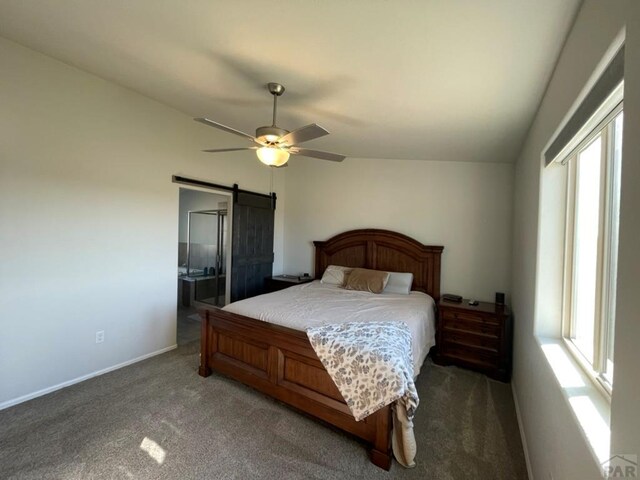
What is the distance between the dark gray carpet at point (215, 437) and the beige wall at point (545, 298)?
0.32 m

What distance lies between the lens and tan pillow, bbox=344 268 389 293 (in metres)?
3.49

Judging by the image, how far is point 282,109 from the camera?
8.53 ft

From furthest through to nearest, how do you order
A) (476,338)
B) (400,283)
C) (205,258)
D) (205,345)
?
1. (205,258)
2. (400,283)
3. (476,338)
4. (205,345)

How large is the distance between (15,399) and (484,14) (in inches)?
157

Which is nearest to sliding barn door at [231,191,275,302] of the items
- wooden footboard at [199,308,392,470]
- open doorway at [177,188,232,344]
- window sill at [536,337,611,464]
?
open doorway at [177,188,232,344]

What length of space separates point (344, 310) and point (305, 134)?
5.34 ft

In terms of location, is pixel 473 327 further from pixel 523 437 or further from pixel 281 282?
pixel 281 282

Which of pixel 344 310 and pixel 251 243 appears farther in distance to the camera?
pixel 251 243

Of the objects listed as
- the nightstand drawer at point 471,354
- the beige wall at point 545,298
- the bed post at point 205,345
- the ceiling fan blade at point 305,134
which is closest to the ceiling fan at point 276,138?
the ceiling fan blade at point 305,134

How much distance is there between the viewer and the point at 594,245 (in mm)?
1349

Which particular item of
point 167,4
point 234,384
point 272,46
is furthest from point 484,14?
point 234,384

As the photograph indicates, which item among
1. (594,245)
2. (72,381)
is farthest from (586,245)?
(72,381)

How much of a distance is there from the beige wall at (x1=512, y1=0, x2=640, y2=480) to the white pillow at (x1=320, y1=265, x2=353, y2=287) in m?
2.10

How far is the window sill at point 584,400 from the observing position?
2.82 feet
